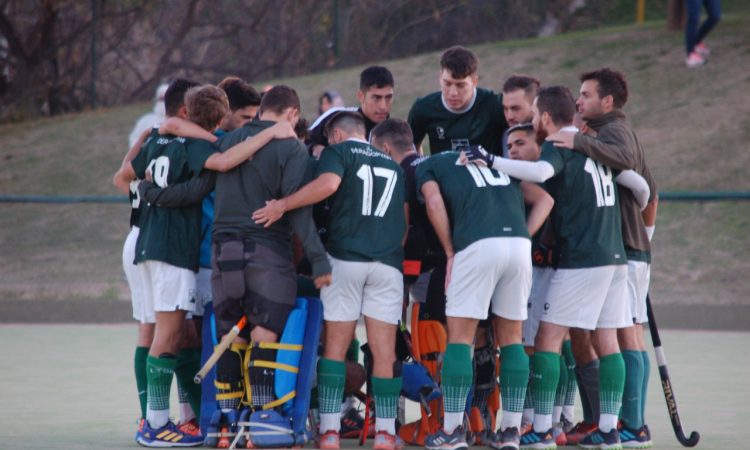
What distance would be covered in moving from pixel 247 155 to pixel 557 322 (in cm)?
→ 187

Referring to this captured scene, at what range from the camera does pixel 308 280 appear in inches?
283

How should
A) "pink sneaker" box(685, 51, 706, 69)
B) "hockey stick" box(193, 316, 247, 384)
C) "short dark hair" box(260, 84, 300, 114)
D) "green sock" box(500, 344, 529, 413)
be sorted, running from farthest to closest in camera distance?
"pink sneaker" box(685, 51, 706, 69)
"short dark hair" box(260, 84, 300, 114)
"green sock" box(500, 344, 529, 413)
"hockey stick" box(193, 316, 247, 384)

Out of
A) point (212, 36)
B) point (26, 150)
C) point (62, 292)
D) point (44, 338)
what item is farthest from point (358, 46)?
point (44, 338)

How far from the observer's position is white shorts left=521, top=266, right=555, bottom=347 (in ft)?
23.5

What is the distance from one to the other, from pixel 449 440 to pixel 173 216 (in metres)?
1.92

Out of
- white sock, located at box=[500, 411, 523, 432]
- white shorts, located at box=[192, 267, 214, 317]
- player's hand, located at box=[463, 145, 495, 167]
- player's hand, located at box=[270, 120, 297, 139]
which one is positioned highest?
player's hand, located at box=[270, 120, 297, 139]

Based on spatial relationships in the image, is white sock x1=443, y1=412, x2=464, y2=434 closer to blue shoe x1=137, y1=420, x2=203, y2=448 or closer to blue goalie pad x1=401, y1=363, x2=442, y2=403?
blue goalie pad x1=401, y1=363, x2=442, y2=403

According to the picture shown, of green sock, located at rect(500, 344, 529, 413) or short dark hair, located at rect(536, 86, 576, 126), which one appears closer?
green sock, located at rect(500, 344, 529, 413)

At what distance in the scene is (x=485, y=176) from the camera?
22.1 feet

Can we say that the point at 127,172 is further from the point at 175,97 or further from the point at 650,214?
the point at 650,214

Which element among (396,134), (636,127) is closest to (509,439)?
(396,134)

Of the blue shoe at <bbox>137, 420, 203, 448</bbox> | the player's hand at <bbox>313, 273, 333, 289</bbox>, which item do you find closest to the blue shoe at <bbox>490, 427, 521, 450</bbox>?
the player's hand at <bbox>313, 273, 333, 289</bbox>

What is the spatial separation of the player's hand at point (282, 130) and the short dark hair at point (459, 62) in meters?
1.20

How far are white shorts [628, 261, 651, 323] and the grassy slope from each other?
5.92 meters
